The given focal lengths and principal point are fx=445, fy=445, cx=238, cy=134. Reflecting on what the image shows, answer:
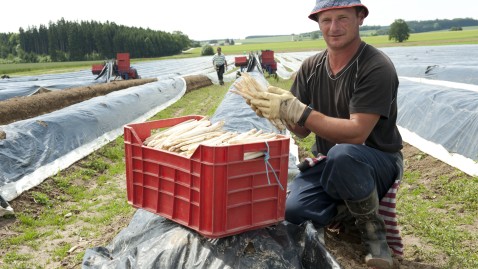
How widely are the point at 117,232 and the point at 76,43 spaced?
61.0m

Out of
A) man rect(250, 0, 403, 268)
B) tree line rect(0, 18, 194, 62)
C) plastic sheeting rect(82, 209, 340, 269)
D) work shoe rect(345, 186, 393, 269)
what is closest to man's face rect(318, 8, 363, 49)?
man rect(250, 0, 403, 268)

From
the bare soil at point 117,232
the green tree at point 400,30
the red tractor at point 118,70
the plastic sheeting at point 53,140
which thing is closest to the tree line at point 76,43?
the green tree at point 400,30

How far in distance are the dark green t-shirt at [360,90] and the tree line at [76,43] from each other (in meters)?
60.1

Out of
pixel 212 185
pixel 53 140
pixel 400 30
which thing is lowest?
pixel 53 140

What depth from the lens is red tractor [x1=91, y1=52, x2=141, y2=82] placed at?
66.5ft

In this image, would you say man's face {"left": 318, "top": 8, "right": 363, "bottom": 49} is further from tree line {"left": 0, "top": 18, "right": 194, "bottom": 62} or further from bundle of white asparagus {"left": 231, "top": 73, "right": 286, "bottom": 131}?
tree line {"left": 0, "top": 18, "right": 194, "bottom": 62}

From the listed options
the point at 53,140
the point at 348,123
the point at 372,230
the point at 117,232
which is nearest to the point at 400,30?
the point at 53,140

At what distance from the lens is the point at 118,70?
20.6m

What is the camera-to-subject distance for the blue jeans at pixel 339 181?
2764 millimetres

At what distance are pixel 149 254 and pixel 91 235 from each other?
1.88 meters

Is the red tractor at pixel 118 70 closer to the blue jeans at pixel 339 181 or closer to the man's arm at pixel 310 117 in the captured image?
the blue jeans at pixel 339 181

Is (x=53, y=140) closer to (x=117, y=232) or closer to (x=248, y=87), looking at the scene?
(x=117, y=232)

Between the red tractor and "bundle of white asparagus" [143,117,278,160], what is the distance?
18065 millimetres

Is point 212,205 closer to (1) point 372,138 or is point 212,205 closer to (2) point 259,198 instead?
(2) point 259,198
